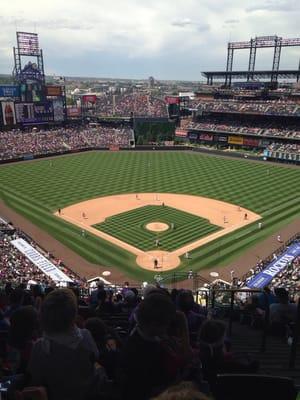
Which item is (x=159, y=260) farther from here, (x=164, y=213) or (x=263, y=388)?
(x=263, y=388)

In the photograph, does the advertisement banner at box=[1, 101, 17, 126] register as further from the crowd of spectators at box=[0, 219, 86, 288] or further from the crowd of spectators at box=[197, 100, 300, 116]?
the crowd of spectators at box=[0, 219, 86, 288]

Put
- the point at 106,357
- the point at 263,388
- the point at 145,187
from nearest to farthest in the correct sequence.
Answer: the point at 263,388, the point at 106,357, the point at 145,187

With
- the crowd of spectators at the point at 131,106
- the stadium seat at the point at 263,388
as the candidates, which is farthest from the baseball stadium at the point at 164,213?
the crowd of spectators at the point at 131,106

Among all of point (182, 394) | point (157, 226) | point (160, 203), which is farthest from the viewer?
point (160, 203)

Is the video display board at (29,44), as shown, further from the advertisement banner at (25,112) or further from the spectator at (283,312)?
the spectator at (283,312)

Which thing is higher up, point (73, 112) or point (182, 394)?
point (182, 394)

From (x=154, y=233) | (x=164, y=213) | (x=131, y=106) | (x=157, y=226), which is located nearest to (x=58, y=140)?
(x=131, y=106)

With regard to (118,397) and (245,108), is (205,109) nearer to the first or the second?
(245,108)
